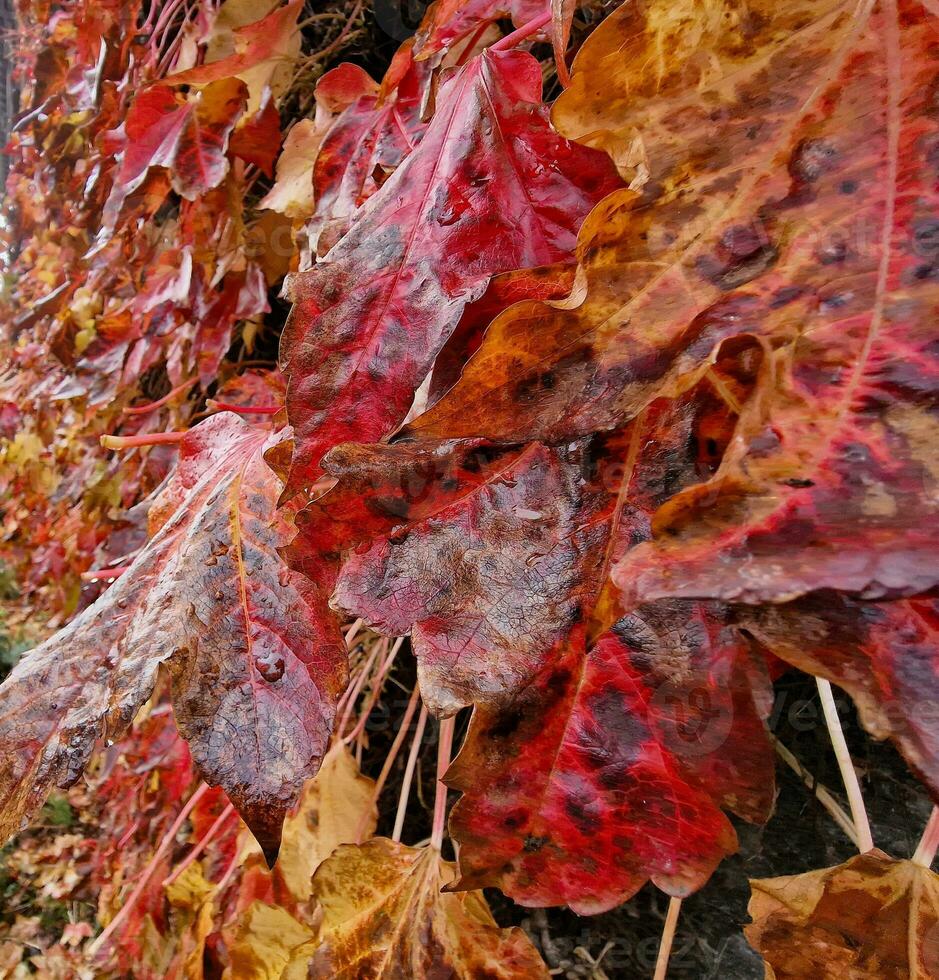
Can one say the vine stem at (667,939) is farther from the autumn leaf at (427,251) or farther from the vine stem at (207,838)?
the vine stem at (207,838)

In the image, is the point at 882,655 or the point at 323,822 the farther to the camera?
the point at 323,822

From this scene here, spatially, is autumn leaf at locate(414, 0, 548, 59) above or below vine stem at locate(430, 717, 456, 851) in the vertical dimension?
above

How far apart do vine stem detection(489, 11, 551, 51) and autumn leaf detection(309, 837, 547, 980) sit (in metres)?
0.53

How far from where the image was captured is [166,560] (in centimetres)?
45

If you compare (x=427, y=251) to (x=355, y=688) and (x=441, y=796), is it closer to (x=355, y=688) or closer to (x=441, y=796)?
(x=441, y=796)

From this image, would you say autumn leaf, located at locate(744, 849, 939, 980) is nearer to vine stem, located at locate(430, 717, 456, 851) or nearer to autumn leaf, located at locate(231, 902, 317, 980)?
vine stem, located at locate(430, 717, 456, 851)

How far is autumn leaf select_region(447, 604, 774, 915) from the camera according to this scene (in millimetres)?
281

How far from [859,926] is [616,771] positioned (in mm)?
135

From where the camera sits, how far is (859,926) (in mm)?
317

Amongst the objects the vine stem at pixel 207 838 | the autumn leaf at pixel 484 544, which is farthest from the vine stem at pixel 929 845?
the vine stem at pixel 207 838

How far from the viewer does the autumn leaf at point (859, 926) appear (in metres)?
0.31

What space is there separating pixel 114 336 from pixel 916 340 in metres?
1.18

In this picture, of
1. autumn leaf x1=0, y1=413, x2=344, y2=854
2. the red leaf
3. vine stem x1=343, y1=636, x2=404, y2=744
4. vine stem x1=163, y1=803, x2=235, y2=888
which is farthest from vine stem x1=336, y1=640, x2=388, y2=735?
the red leaf

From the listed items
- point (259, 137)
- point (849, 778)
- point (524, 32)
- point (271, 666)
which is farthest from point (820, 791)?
point (259, 137)
